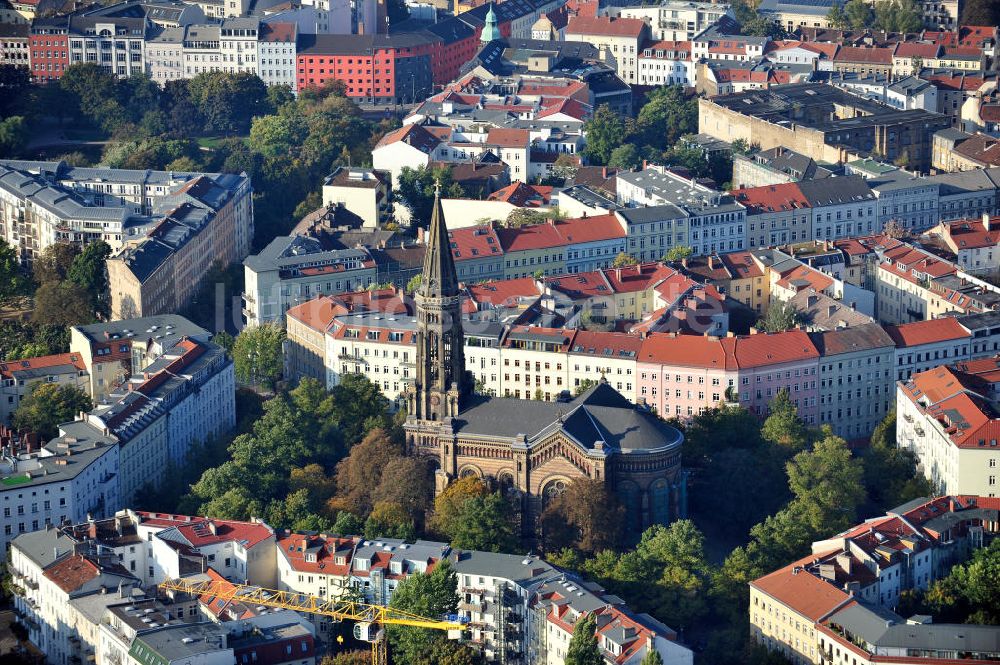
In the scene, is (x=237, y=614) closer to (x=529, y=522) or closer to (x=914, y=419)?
(x=529, y=522)

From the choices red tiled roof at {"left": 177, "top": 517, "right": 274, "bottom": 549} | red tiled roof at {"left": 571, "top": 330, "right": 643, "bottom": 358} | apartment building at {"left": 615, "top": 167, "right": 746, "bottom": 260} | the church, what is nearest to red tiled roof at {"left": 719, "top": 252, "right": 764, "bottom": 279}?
apartment building at {"left": 615, "top": 167, "right": 746, "bottom": 260}

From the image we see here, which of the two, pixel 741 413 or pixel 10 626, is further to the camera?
pixel 741 413

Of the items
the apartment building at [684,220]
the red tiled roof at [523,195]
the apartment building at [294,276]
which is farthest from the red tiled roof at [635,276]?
the red tiled roof at [523,195]

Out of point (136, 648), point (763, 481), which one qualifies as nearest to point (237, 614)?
point (136, 648)

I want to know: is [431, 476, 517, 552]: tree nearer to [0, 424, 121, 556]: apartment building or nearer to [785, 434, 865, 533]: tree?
[785, 434, 865, 533]: tree

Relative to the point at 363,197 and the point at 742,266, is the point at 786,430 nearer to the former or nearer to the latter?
the point at 742,266

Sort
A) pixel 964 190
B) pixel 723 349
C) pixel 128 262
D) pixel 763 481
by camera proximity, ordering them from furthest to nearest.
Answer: pixel 964 190 → pixel 128 262 → pixel 723 349 → pixel 763 481

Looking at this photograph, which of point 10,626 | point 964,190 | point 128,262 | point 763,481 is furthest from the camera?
point 964,190

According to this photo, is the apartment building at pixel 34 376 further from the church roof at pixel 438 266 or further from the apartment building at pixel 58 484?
the church roof at pixel 438 266
